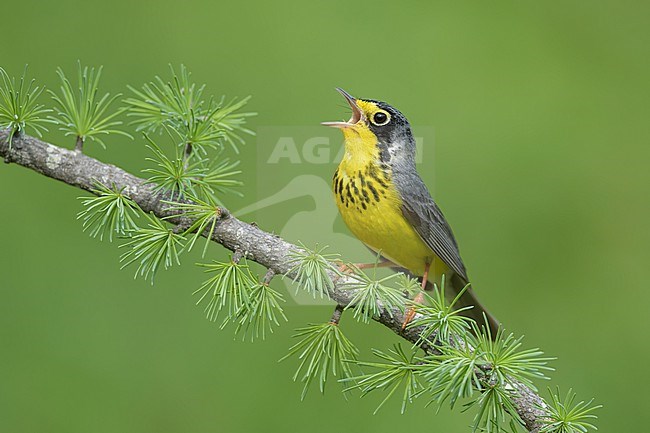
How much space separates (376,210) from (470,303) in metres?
0.35

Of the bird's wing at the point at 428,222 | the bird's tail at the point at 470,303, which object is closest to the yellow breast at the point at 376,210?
the bird's wing at the point at 428,222

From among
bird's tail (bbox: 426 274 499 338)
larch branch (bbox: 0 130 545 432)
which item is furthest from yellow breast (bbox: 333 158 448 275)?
larch branch (bbox: 0 130 545 432)

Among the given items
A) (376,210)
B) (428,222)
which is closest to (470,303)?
(428,222)

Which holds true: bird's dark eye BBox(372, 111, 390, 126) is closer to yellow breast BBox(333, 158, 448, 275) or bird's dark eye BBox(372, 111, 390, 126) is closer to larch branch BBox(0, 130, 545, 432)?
yellow breast BBox(333, 158, 448, 275)

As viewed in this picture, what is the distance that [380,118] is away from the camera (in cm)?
218

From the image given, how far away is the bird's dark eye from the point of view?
217 centimetres

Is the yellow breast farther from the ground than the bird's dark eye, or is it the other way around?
the bird's dark eye

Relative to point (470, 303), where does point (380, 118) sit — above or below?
above

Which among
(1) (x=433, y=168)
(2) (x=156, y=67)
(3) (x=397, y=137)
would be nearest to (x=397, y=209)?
(3) (x=397, y=137)

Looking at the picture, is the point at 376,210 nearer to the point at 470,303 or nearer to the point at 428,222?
the point at 428,222

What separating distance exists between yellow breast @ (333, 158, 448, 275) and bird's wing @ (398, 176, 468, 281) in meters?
0.02

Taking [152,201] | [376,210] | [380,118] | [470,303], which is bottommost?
[152,201]

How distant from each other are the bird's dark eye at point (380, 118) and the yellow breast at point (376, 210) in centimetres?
11

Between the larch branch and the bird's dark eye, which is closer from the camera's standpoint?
the larch branch
